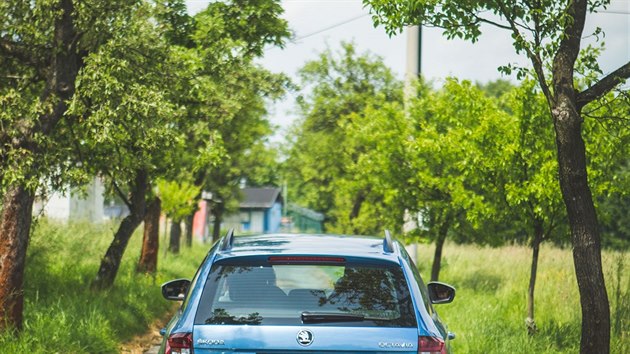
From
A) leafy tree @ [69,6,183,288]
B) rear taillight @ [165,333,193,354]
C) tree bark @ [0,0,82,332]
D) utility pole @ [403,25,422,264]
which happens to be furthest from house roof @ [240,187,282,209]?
rear taillight @ [165,333,193,354]

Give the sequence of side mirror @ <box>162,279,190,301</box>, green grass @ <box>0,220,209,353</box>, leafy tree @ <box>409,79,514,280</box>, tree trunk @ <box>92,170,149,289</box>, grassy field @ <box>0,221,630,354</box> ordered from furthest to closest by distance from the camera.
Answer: tree trunk @ <box>92,170,149,289</box> → leafy tree @ <box>409,79,514,280</box> → grassy field @ <box>0,221,630,354</box> → green grass @ <box>0,220,209,353</box> → side mirror @ <box>162,279,190,301</box>

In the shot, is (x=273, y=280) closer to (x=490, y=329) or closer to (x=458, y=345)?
(x=458, y=345)

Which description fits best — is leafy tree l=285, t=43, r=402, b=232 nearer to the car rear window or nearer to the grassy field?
the grassy field

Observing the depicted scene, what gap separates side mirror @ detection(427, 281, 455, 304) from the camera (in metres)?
7.36

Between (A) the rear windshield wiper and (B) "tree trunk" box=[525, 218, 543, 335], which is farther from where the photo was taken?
(B) "tree trunk" box=[525, 218, 543, 335]

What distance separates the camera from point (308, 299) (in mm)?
5402

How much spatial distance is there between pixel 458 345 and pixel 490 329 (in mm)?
1017

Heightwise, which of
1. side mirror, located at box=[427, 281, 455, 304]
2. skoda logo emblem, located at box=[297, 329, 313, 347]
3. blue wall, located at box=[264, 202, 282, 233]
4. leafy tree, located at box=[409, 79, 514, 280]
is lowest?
blue wall, located at box=[264, 202, 282, 233]

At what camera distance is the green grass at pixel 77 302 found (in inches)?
421

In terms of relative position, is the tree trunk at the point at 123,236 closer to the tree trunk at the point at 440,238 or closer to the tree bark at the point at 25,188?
the tree bark at the point at 25,188

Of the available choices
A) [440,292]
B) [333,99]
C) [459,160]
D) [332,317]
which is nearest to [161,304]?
[459,160]

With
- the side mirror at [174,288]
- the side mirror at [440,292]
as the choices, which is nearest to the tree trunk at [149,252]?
the side mirror at [174,288]

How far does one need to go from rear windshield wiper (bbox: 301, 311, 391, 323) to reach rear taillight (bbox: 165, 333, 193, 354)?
67cm

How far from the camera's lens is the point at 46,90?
11.9m
